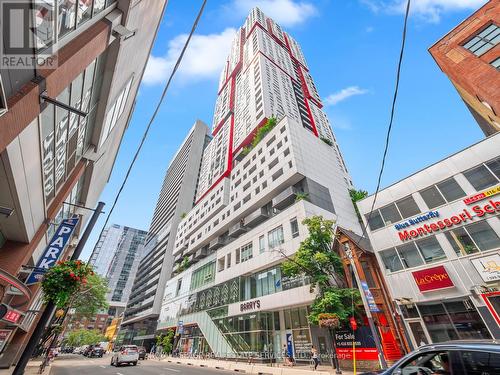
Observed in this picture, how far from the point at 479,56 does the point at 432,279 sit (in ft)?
78.4

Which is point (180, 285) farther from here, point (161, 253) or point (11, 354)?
point (11, 354)

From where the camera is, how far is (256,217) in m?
36.4

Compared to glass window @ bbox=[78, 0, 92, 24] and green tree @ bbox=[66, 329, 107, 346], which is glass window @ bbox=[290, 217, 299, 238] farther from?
green tree @ bbox=[66, 329, 107, 346]

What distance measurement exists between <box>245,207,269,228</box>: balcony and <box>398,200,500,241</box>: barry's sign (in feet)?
66.1

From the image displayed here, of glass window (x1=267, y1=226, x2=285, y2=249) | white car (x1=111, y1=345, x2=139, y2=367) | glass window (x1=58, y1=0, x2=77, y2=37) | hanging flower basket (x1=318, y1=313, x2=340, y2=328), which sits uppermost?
glass window (x1=267, y1=226, x2=285, y2=249)

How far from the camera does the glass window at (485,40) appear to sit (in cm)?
2312

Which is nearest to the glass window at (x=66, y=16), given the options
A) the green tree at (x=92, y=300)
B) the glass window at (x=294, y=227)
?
the glass window at (x=294, y=227)

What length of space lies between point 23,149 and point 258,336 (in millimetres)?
27667

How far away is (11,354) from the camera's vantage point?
1870cm

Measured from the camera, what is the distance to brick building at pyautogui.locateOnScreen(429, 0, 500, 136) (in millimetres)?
22031

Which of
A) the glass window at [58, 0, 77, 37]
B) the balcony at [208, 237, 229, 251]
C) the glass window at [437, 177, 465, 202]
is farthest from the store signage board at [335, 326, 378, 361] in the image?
the balcony at [208, 237, 229, 251]

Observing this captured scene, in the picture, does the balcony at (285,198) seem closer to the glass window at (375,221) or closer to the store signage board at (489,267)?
the glass window at (375,221)

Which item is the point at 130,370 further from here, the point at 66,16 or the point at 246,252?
the point at 66,16

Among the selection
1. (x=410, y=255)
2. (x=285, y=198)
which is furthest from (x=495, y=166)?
(x=285, y=198)
